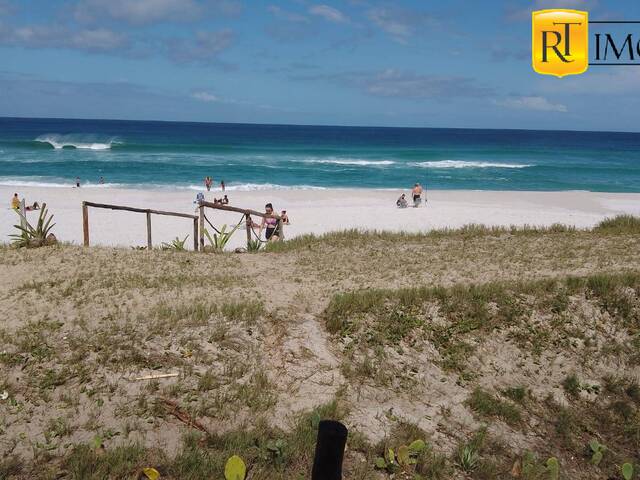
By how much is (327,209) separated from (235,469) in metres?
25.1

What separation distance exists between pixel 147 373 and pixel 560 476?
471cm

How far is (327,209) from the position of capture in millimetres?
30297

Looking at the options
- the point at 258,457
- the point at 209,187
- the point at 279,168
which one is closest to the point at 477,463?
the point at 258,457

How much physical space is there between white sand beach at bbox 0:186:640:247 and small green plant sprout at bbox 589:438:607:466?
14540 mm

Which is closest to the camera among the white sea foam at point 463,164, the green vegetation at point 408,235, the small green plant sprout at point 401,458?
the small green plant sprout at point 401,458

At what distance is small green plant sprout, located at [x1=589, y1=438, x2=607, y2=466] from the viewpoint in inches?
258

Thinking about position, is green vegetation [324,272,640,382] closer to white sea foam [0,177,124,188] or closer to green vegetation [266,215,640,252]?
green vegetation [266,215,640,252]

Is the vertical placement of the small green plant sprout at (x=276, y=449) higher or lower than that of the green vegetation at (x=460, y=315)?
lower

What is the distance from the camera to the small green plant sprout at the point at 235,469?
5.50m

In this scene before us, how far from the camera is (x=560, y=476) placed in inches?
249

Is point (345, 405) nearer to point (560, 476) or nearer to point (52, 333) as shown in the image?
point (560, 476)

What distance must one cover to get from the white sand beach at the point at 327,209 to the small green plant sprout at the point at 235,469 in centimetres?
1455

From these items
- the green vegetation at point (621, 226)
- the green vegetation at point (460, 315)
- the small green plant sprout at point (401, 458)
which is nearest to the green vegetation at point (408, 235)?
the green vegetation at point (621, 226)

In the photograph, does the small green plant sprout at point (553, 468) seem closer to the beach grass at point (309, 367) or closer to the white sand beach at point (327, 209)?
the beach grass at point (309, 367)
